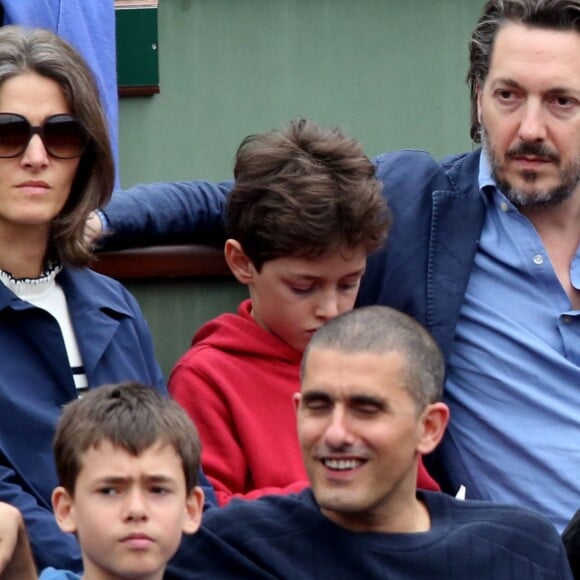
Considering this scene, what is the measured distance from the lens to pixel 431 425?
322cm

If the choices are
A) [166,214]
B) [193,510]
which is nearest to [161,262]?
[166,214]

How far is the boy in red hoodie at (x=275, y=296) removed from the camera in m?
3.56

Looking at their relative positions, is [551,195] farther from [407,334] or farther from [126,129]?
[126,129]

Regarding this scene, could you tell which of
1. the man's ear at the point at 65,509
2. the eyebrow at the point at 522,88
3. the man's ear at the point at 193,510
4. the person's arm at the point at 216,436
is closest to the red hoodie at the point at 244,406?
the person's arm at the point at 216,436

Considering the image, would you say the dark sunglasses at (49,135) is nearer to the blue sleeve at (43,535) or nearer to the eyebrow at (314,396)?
the blue sleeve at (43,535)

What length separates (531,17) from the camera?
4.06 meters

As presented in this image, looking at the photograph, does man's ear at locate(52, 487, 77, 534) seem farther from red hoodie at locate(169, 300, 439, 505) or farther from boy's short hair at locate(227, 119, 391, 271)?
boy's short hair at locate(227, 119, 391, 271)

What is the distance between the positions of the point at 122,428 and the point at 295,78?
2.79 m

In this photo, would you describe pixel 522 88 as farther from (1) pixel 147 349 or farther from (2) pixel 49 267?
(2) pixel 49 267

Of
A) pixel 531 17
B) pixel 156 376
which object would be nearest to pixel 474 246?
pixel 531 17

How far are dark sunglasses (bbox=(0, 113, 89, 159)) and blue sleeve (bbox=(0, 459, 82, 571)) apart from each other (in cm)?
62

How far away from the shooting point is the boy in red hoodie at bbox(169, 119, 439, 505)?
11.7 feet

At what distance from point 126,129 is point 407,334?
2382mm

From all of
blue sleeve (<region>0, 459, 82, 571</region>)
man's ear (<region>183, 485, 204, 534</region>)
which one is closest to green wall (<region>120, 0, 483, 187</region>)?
blue sleeve (<region>0, 459, 82, 571</region>)
